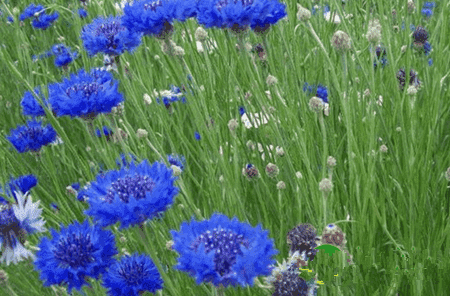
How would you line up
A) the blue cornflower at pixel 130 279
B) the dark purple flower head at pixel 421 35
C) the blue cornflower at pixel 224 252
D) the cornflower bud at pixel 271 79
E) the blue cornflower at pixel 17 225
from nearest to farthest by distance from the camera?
the blue cornflower at pixel 224 252 < the blue cornflower at pixel 130 279 < the blue cornflower at pixel 17 225 < the cornflower bud at pixel 271 79 < the dark purple flower head at pixel 421 35

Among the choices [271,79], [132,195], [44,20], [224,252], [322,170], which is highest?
[44,20]

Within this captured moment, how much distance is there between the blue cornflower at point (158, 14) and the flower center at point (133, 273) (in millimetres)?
586

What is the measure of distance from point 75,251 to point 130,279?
0.12 meters

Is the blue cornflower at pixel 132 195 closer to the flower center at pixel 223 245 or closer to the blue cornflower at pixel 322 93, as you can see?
the flower center at pixel 223 245

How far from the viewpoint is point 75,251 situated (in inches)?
36.0

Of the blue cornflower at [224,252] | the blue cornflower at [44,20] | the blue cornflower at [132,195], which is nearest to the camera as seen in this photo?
the blue cornflower at [224,252]

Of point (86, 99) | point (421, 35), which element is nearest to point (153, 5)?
point (86, 99)

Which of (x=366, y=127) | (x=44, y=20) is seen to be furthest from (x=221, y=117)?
(x=44, y=20)

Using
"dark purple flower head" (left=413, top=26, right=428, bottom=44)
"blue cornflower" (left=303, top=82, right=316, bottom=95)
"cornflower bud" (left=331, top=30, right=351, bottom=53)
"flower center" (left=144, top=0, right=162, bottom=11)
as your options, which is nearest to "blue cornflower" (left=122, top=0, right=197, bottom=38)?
Answer: "flower center" (left=144, top=0, right=162, bottom=11)

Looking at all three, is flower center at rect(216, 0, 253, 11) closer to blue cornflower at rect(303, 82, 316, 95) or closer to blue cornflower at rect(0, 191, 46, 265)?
blue cornflower at rect(0, 191, 46, 265)

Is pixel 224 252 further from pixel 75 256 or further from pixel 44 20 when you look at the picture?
pixel 44 20

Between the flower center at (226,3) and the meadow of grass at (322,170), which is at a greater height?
the flower center at (226,3)

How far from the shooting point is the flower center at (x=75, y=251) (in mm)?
909

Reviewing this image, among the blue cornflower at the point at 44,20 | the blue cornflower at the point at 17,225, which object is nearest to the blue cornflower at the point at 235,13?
the blue cornflower at the point at 17,225
